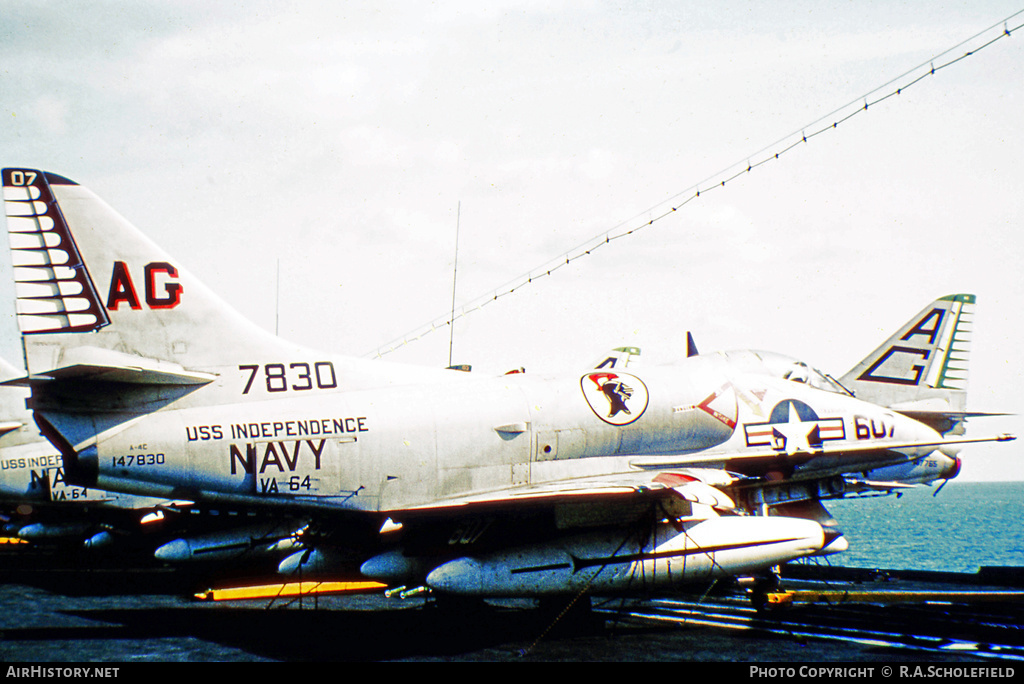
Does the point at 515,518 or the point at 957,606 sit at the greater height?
the point at 515,518

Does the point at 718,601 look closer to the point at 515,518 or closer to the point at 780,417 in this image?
the point at 780,417

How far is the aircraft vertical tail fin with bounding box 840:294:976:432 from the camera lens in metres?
21.8

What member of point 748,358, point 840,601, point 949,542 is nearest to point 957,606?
point 840,601

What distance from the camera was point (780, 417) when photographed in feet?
45.9

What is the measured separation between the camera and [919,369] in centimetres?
2186

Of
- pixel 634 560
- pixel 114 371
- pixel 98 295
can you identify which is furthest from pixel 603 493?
pixel 98 295

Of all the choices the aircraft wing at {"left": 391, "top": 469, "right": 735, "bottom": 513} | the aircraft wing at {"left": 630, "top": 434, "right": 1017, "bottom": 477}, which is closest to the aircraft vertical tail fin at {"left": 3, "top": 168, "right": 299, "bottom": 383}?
the aircraft wing at {"left": 391, "top": 469, "right": 735, "bottom": 513}

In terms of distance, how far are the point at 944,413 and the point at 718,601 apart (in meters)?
8.08

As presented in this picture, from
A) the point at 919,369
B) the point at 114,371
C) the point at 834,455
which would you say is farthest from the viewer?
the point at 919,369

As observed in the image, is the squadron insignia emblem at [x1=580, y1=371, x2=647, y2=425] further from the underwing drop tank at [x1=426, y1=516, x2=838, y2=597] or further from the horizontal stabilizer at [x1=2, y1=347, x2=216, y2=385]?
the horizontal stabilizer at [x1=2, y1=347, x2=216, y2=385]

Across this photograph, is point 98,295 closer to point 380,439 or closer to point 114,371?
point 114,371

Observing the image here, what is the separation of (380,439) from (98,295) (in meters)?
4.22

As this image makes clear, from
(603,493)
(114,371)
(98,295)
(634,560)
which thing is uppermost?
(98,295)

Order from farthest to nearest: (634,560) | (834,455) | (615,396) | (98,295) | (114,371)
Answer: (834,455) < (615,396) < (634,560) < (98,295) < (114,371)
